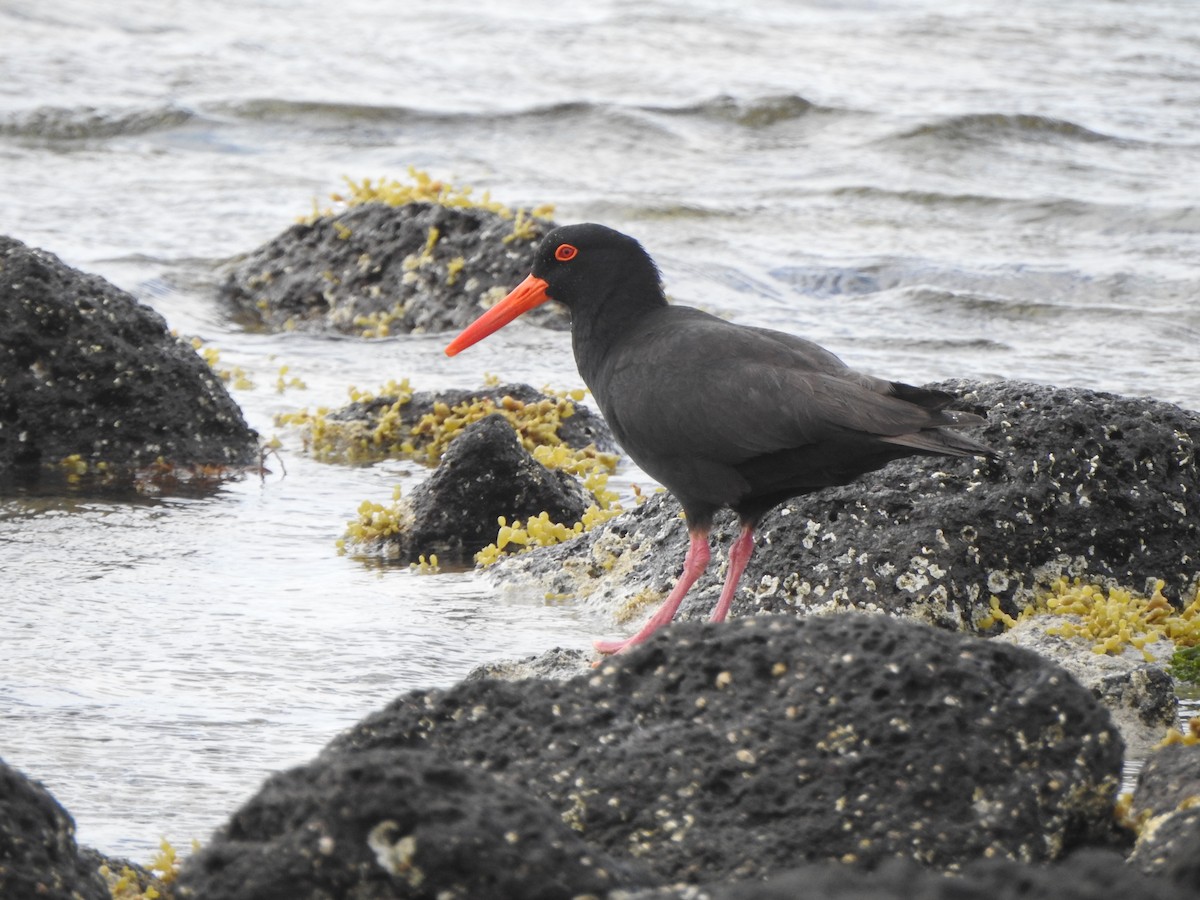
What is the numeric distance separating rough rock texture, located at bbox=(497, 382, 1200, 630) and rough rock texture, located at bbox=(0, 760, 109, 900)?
2623 mm

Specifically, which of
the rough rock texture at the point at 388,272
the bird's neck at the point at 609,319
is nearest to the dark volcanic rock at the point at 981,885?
the bird's neck at the point at 609,319

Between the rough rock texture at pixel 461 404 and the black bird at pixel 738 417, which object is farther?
the rough rock texture at pixel 461 404

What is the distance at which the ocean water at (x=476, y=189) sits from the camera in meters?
4.61

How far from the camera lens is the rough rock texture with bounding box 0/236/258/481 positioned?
6711 mm

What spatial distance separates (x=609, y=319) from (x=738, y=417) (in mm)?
841

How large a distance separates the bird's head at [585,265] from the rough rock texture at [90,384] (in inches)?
76.7

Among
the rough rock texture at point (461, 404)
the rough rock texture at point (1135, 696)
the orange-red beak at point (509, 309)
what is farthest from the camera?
the rough rock texture at point (461, 404)

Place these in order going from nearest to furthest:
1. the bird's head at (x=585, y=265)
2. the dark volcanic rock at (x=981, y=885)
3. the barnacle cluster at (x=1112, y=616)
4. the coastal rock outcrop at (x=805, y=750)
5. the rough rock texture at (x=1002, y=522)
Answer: the dark volcanic rock at (x=981, y=885), the coastal rock outcrop at (x=805, y=750), the barnacle cluster at (x=1112, y=616), the rough rock texture at (x=1002, y=522), the bird's head at (x=585, y=265)

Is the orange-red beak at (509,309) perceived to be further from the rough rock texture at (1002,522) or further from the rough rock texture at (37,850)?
the rough rock texture at (37,850)

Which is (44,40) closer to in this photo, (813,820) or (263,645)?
(263,645)

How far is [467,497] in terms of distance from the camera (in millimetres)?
6109

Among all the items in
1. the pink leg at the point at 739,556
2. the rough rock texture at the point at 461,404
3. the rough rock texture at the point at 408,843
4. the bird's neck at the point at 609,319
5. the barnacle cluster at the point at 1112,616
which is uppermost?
the bird's neck at the point at 609,319

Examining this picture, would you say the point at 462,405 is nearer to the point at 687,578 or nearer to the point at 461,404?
the point at 461,404

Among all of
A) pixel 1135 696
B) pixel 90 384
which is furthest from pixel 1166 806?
pixel 90 384
